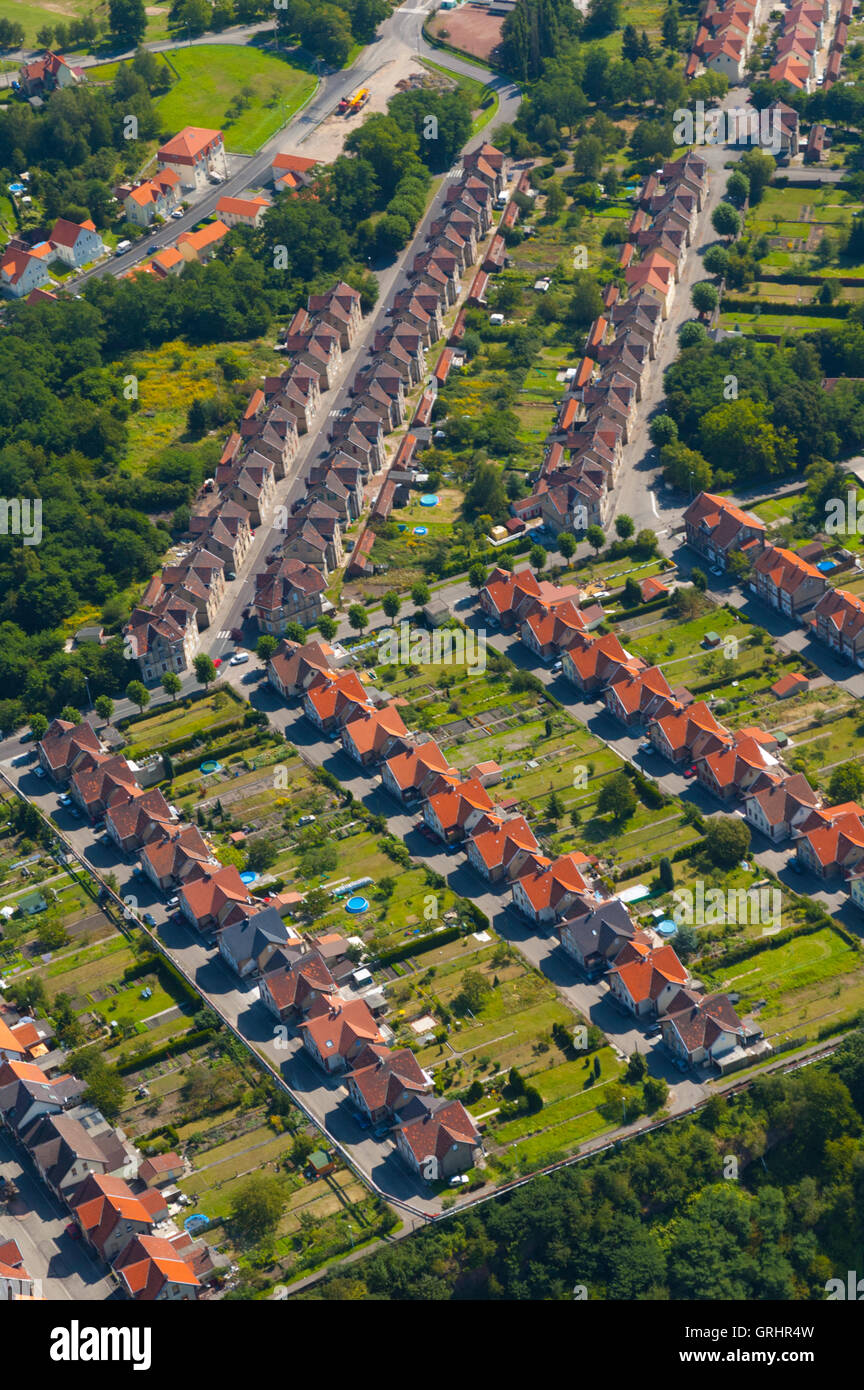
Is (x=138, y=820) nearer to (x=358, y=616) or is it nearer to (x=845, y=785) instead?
(x=358, y=616)

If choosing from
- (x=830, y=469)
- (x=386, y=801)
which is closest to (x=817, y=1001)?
(x=386, y=801)

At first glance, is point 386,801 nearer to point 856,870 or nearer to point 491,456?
point 856,870

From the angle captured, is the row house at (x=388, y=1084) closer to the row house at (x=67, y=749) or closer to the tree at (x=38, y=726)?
the row house at (x=67, y=749)

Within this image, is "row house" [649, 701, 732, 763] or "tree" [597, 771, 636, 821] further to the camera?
"row house" [649, 701, 732, 763]

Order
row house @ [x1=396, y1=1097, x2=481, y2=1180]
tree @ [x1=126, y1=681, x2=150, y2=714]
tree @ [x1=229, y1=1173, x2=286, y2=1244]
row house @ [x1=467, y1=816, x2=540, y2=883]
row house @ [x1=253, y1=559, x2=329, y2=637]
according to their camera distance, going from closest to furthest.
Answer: tree @ [x1=229, y1=1173, x2=286, y2=1244] → row house @ [x1=396, y1=1097, x2=481, y2=1180] → row house @ [x1=467, y1=816, x2=540, y2=883] → tree @ [x1=126, y1=681, x2=150, y2=714] → row house @ [x1=253, y1=559, x2=329, y2=637]

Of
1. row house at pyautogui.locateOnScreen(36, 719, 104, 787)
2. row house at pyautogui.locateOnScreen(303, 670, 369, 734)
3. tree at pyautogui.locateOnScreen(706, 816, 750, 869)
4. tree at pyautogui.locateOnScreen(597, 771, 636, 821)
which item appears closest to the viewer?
tree at pyautogui.locateOnScreen(706, 816, 750, 869)

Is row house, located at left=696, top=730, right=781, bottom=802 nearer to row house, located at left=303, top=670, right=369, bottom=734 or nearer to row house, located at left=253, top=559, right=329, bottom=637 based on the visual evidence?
row house, located at left=303, top=670, right=369, bottom=734

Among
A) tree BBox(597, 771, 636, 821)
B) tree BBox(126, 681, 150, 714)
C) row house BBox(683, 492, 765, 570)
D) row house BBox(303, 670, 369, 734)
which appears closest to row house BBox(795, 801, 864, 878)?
tree BBox(597, 771, 636, 821)
